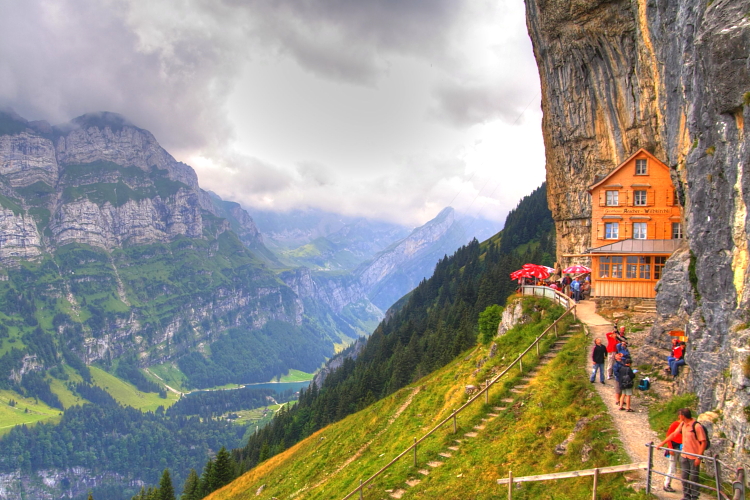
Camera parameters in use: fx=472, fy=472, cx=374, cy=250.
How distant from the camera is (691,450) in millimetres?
12609

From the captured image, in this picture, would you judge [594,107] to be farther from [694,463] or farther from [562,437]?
[694,463]

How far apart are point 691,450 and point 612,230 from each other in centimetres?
3499

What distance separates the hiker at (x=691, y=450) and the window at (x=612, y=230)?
34095 millimetres

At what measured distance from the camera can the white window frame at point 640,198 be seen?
42719 millimetres

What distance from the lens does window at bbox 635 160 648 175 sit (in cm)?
4281

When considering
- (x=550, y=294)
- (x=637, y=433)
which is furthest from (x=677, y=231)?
(x=637, y=433)

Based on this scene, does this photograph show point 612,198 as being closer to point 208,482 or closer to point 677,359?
point 677,359

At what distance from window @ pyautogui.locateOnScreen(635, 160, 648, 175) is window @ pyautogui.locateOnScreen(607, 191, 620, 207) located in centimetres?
253

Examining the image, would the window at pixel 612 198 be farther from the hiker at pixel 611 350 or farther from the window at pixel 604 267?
the hiker at pixel 611 350

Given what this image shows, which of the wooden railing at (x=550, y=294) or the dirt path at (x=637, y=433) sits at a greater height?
the wooden railing at (x=550, y=294)

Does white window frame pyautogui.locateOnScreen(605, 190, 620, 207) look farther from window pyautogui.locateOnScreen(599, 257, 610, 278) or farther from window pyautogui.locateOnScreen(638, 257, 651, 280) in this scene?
window pyautogui.locateOnScreen(638, 257, 651, 280)

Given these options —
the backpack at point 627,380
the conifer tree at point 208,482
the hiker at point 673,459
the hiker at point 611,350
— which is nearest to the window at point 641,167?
the hiker at point 611,350

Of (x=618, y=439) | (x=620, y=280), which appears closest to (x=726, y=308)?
(x=618, y=439)

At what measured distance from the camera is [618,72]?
46.5 m
